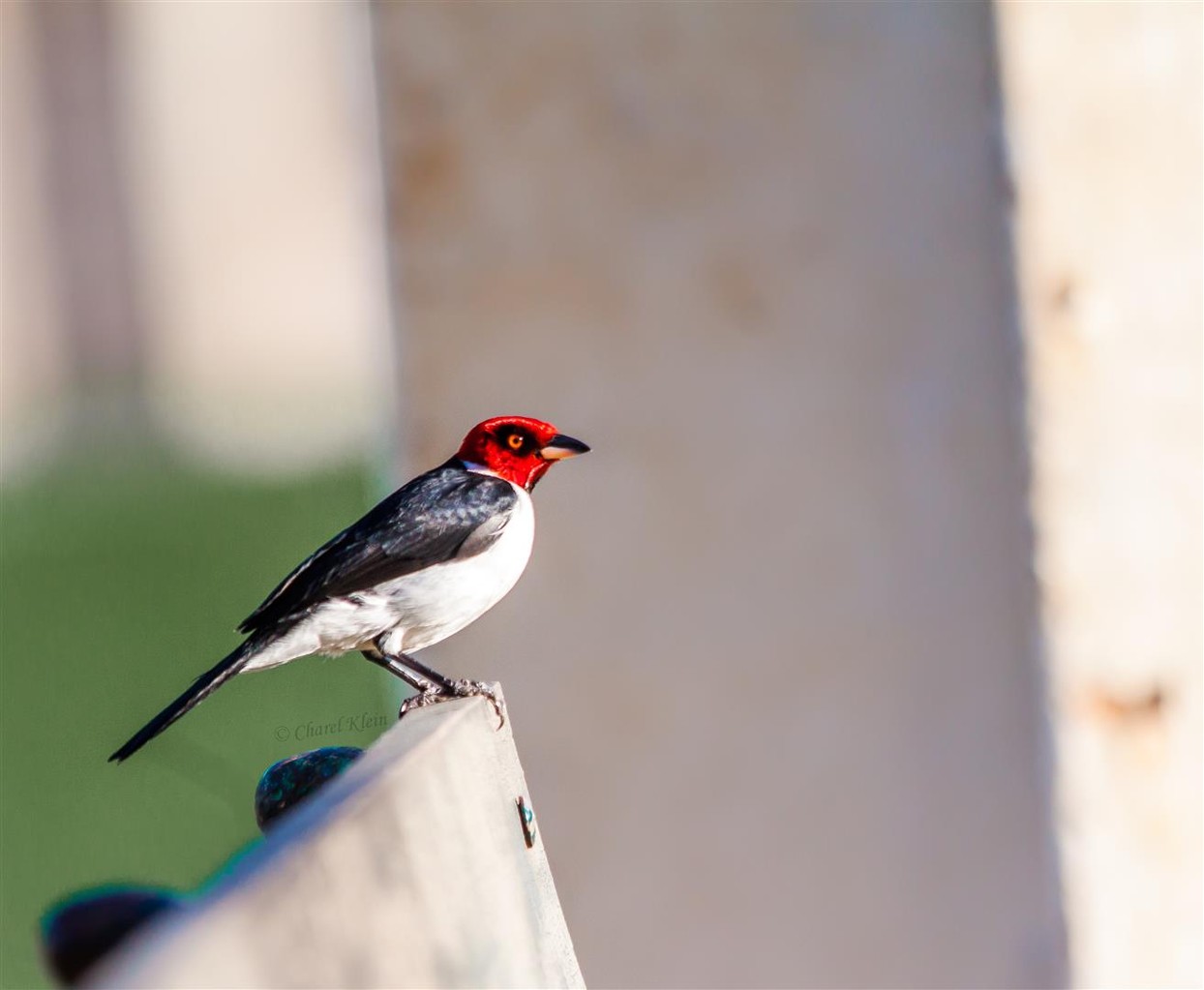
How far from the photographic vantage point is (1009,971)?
13.1ft

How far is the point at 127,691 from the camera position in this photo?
430 centimetres

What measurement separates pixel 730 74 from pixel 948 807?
2.22m

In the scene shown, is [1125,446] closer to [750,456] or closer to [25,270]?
[750,456]

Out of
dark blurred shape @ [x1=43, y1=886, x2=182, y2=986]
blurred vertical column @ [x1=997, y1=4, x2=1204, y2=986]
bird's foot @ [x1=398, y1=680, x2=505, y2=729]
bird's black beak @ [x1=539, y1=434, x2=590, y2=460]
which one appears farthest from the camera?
blurred vertical column @ [x1=997, y1=4, x2=1204, y2=986]

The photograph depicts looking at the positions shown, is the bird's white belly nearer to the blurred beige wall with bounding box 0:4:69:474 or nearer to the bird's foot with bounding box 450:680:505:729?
the bird's foot with bounding box 450:680:505:729

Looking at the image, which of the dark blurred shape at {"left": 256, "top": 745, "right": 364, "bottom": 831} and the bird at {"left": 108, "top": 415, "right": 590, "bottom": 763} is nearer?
the dark blurred shape at {"left": 256, "top": 745, "right": 364, "bottom": 831}

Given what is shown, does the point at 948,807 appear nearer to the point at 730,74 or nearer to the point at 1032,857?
the point at 1032,857

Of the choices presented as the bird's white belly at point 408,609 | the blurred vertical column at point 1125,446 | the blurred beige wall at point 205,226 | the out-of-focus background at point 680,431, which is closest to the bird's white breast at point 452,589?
the bird's white belly at point 408,609

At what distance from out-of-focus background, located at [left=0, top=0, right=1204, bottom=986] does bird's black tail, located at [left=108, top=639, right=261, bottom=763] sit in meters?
1.53

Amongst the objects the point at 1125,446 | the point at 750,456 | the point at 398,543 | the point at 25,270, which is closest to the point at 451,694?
the point at 398,543

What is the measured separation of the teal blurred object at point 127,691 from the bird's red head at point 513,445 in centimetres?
133

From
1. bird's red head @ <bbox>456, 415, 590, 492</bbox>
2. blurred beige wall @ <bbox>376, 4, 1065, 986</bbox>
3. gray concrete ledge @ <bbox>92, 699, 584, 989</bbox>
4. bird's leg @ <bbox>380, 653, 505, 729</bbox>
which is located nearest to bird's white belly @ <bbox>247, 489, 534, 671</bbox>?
bird's leg @ <bbox>380, 653, 505, 729</bbox>

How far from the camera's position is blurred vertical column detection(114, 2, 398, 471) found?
15.2 ft

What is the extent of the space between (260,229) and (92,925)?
355 cm
